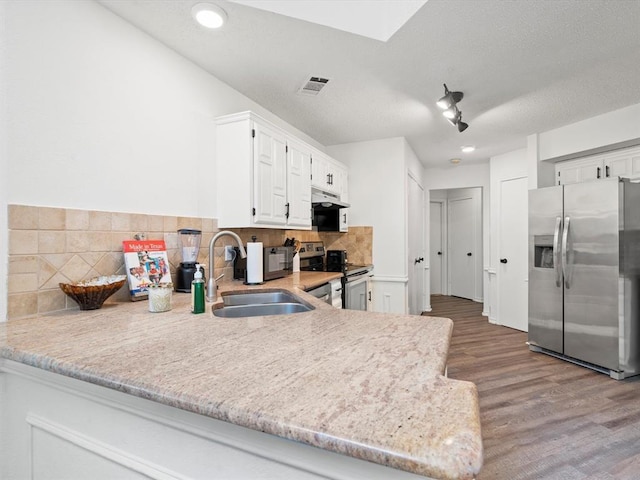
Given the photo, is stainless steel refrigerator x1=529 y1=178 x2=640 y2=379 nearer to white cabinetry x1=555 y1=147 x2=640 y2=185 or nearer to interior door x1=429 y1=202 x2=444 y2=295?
white cabinetry x1=555 y1=147 x2=640 y2=185

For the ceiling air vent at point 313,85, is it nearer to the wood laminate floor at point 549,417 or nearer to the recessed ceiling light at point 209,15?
the recessed ceiling light at point 209,15

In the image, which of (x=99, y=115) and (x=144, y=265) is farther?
(x=144, y=265)

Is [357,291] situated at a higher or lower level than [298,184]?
lower

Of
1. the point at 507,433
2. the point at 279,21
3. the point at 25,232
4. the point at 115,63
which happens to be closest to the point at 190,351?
the point at 25,232

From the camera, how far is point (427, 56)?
2.15 metres

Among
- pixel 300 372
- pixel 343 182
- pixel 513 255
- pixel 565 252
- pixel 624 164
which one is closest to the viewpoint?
pixel 300 372

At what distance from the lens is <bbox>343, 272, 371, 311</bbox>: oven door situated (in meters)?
3.24

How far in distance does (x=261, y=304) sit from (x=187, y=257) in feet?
1.83

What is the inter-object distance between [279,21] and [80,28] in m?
1.00

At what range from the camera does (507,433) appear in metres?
2.06

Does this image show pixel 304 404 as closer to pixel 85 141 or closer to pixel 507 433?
pixel 85 141

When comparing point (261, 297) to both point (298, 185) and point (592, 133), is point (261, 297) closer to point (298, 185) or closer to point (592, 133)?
point (298, 185)

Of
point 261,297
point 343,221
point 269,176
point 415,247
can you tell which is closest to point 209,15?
point 269,176

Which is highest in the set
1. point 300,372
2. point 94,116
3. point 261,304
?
point 94,116
